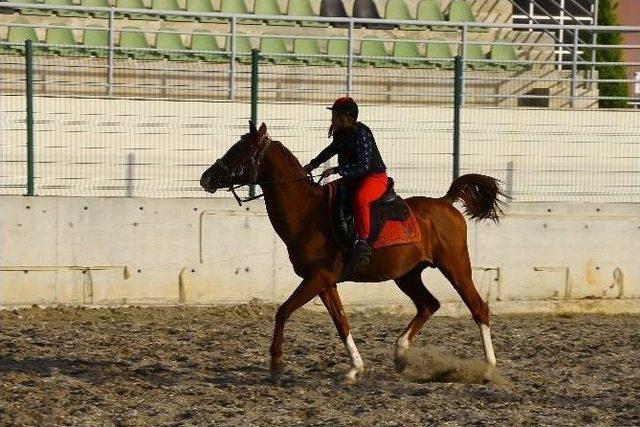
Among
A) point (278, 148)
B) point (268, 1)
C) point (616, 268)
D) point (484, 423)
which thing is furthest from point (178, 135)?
point (268, 1)

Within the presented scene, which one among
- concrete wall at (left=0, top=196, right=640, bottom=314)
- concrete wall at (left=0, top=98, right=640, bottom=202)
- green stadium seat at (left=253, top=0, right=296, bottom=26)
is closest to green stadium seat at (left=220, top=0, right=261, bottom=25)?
green stadium seat at (left=253, top=0, right=296, bottom=26)

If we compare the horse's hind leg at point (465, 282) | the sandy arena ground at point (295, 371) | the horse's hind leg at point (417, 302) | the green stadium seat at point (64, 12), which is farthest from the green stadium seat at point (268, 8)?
the horse's hind leg at point (465, 282)

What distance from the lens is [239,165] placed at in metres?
10.6

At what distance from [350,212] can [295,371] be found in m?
1.46

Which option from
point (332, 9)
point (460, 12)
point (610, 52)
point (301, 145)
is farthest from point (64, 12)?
point (610, 52)

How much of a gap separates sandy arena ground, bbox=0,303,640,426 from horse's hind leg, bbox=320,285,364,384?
147mm

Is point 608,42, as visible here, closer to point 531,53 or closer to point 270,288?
point 531,53

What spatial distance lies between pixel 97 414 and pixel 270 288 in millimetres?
6112

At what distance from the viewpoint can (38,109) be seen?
48.9 feet

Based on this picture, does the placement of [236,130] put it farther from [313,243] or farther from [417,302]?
[313,243]

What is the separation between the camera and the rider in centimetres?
1076

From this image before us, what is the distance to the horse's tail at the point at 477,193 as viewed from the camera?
11938mm

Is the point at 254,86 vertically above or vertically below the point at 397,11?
below

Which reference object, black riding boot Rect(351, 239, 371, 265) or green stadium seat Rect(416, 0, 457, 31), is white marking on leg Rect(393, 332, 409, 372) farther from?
green stadium seat Rect(416, 0, 457, 31)
